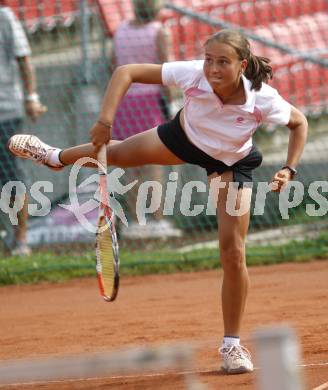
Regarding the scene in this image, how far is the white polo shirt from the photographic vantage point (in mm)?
4957

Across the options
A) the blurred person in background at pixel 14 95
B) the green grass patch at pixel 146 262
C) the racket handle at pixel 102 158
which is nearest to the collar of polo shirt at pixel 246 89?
the racket handle at pixel 102 158

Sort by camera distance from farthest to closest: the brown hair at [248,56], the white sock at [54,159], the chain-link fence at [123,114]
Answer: the chain-link fence at [123,114] → the white sock at [54,159] → the brown hair at [248,56]

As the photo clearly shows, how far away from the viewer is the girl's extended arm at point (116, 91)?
16.1 feet

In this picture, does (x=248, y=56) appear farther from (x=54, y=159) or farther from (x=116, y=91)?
(x=54, y=159)

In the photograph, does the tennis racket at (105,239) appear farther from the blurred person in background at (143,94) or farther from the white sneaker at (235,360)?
the blurred person in background at (143,94)

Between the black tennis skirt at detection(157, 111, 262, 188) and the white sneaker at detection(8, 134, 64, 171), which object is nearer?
the black tennis skirt at detection(157, 111, 262, 188)

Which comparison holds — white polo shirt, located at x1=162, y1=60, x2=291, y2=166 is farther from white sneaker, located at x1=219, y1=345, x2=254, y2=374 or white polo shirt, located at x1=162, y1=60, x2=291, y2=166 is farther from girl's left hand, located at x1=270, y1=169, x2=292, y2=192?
white sneaker, located at x1=219, y1=345, x2=254, y2=374

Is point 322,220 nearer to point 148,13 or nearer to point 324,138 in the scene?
point 324,138

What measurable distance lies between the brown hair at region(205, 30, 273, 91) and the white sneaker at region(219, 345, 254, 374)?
1232 mm

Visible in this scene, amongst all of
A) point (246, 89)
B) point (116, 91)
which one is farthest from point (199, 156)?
point (116, 91)

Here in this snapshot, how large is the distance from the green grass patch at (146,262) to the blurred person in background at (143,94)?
0.37 meters

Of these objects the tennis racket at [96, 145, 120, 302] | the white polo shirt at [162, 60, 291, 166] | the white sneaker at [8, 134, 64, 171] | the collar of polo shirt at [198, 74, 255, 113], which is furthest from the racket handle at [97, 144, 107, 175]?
the white sneaker at [8, 134, 64, 171]

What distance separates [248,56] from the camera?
16.0 ft

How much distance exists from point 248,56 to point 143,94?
12.8 feet
